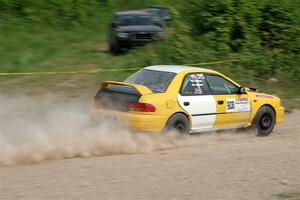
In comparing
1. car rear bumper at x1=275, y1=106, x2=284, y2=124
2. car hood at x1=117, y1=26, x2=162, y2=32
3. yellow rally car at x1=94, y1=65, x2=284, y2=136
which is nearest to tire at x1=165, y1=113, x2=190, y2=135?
yellow rally car at x1=94, y1=65, x2=284, y2=136

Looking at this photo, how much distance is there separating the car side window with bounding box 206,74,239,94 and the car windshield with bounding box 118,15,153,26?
36.2ft

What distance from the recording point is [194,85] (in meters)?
11.4

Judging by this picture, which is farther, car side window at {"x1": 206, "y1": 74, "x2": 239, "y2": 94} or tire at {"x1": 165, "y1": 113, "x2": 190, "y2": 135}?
car side window at {"x1": 206, "y1": 74, "x2": 239, "y2": 94}

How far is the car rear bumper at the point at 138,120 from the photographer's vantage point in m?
10.3

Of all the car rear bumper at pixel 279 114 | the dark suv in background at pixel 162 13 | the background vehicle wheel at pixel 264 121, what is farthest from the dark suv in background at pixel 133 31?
the background vehicle wheel at pixel 264 121

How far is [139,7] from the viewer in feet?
108

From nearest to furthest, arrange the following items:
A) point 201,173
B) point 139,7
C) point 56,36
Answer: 1. point 201,173
2. point 56,36
3. point 139,7

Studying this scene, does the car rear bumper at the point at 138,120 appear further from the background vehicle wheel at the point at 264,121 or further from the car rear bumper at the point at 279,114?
the car rear bumper at the point at 279,114

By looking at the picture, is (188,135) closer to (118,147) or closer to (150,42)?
(118,147)

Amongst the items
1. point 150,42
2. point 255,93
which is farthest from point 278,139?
point 150,42

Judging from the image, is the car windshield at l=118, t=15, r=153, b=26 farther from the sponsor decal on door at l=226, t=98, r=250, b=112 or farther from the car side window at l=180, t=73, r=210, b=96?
the car side window at l=180, t=73, r=210, b=96

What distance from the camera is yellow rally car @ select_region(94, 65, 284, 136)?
1049 centimetres

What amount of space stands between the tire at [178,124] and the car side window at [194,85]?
451 mm

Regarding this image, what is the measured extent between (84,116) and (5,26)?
53.9 feet
